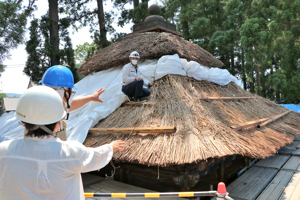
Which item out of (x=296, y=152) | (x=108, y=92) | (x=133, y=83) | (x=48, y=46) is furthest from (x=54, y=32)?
(x=296, y=152)

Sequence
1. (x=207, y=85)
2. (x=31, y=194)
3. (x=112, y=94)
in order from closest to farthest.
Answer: (x=31, y=194) < (x=112, y=94) < (x=207, y=85)

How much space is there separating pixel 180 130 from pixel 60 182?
2.13m

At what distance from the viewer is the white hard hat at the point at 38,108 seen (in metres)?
1.24

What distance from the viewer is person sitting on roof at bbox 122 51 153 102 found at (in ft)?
13.5

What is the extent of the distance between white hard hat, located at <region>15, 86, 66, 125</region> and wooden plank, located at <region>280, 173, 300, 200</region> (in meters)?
3.66

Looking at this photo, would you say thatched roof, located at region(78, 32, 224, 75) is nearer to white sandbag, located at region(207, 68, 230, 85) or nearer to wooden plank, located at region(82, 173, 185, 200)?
white sandbag, located at region(207, 68, 230, 85)

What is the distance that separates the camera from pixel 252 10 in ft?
43.8

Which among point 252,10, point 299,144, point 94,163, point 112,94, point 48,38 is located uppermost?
point 252,10

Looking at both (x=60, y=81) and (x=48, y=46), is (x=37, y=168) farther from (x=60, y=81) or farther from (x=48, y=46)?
(x=48, y=46)

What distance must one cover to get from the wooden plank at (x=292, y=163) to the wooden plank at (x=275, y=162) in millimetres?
89

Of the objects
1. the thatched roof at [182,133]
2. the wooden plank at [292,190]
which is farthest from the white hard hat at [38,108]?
the wooden plank at [292,190]

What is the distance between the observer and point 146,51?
17.1 ft

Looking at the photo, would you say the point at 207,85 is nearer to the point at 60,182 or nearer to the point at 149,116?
the point at 149,116

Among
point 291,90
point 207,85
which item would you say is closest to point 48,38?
point 207,85
